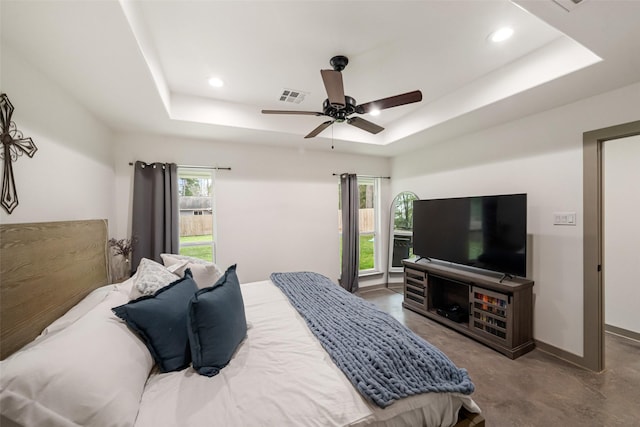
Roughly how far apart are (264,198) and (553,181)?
3.43m

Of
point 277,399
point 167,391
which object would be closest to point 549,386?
point 277,399

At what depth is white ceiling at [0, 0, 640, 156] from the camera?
1.37m

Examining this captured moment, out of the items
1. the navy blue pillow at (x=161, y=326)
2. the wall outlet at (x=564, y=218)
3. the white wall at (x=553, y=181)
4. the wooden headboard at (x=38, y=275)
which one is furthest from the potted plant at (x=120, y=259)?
the wall outlet at (x=564, y=218)

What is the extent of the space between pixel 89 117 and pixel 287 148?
230cm

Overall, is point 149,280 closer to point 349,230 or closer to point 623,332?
point 349,230

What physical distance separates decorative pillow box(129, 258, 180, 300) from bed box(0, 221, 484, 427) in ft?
0.43

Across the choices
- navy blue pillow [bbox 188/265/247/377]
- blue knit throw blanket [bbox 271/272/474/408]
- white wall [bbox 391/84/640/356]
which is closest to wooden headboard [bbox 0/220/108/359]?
navy blue pillow [bbox 188/265/247/377]

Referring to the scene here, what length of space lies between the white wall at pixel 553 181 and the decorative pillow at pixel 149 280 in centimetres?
341

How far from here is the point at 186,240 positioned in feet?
11.2

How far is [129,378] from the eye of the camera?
1039 mm

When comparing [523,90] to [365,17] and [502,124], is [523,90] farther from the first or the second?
[365,17]

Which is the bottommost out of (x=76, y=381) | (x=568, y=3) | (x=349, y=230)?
(x=76, y=381)

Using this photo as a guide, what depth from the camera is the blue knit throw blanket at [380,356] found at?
1.14 meters

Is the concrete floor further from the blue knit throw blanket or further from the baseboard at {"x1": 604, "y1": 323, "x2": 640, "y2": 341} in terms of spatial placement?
the blue knit throw blanket
